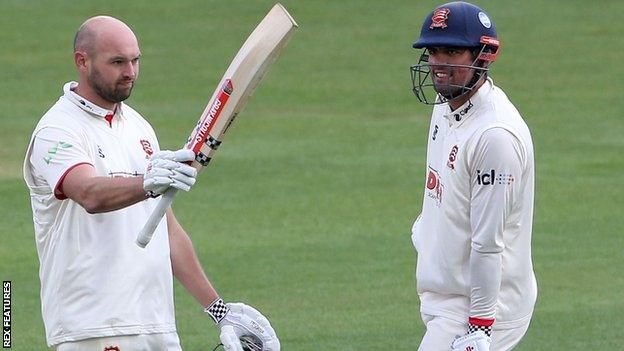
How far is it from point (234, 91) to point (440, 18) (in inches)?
39.5

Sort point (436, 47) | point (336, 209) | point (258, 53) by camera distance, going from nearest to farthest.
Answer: point (258, 53) → point (436, 47) → point (336, 209)

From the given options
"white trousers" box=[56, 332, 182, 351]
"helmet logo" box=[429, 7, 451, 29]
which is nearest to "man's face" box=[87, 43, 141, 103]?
"white trousers" box=[56, 332, 182, 351]

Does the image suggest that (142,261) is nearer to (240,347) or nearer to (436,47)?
(240,347)

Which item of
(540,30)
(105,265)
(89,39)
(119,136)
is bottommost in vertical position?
(105,265)

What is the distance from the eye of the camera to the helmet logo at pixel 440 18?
638 centimetres

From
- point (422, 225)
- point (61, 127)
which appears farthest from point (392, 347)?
point (61, 127)

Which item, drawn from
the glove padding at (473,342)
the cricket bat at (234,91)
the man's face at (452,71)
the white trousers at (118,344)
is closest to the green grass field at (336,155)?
the white trousers at (118,344)

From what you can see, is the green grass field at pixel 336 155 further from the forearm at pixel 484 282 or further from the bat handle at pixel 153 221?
the bat handle at pixel 153 221

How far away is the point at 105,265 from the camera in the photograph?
6.27 metres

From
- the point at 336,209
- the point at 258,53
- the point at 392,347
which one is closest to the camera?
the point at 258,53

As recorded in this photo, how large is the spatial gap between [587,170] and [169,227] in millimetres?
11267

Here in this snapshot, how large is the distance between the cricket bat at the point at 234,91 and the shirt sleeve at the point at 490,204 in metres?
0.98

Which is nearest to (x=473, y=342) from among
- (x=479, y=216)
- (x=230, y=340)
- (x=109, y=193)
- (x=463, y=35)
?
(x=479, y=216)

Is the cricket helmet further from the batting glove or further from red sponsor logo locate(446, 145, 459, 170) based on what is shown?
the batting glove
